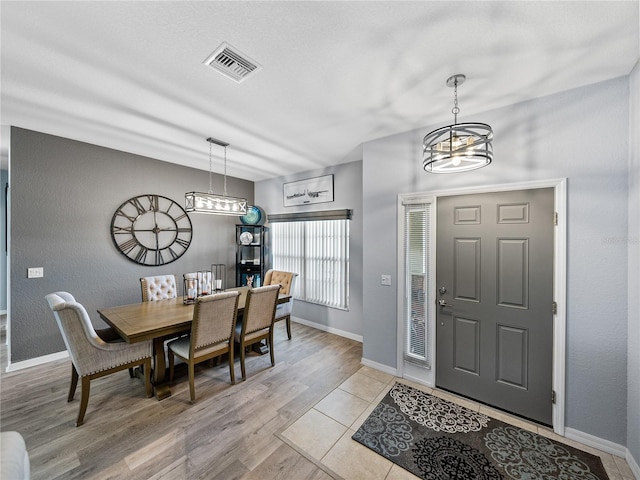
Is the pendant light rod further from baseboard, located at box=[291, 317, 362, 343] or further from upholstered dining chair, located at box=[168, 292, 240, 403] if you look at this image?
baseboard, located at box=[291, 317, 362, 343]

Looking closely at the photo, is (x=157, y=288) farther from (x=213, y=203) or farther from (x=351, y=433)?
(x=351, y=433)

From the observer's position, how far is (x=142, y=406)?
2336 mm

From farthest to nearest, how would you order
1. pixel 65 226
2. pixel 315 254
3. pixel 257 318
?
pixel 315 254 → pixel 65 226 → pixel 257 318

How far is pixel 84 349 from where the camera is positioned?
210 centimetres

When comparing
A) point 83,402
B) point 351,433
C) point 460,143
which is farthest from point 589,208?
point 83,402

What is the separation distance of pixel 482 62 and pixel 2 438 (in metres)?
3.56

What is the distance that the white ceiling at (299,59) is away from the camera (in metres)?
1.39

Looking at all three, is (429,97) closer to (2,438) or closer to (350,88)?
(350,88)

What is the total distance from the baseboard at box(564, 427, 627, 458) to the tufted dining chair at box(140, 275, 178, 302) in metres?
4.49

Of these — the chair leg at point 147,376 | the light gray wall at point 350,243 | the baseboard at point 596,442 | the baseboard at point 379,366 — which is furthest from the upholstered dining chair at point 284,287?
the baseboard at point 596,442

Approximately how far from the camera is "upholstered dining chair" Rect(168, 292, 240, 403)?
7.80 feet

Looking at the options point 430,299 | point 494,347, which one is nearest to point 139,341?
point 430,299

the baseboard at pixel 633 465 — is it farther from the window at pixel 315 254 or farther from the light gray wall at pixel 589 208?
the window at pixel 315 254

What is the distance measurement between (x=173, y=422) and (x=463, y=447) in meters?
2.35
